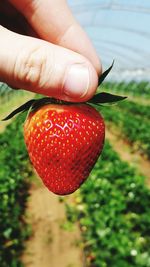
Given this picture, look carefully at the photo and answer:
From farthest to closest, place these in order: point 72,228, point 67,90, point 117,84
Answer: point 117,84
point 72,228
point 67,90

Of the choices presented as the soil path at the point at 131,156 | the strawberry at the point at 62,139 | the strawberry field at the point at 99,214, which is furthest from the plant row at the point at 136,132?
the strawberry at the point at 62,139

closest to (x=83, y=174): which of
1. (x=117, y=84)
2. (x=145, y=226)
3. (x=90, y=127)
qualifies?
(x=90, y=127)

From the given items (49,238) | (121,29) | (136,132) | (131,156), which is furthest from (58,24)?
(121,29)

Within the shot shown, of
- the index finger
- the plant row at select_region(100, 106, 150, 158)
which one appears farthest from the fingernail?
the plant row at select_region(100, 106, 150, 158)

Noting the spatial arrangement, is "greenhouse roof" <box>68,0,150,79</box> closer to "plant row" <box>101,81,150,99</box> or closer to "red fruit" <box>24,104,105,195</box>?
"plant row" <box>101,81,150,99</box>

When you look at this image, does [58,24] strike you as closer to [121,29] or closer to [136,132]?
[136,132]

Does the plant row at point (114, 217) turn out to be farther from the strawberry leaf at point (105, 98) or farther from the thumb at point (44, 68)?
the thumb at point (44, 68)

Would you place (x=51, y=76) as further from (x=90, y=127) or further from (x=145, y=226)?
(x=145, y=226)
